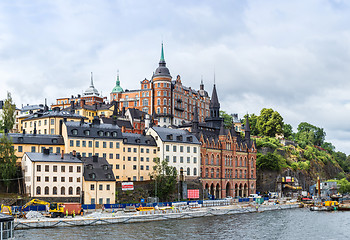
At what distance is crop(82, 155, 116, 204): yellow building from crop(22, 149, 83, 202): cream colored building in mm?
1525

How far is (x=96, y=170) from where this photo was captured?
3802 inches

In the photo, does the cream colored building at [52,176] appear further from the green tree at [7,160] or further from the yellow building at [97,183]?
the green tree at [7,160]

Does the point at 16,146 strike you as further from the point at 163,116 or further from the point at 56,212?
the point at 163,116

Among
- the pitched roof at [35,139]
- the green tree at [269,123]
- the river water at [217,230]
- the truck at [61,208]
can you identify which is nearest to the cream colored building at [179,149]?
the river water at [217,230]

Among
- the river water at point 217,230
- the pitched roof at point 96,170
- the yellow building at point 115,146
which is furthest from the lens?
the yellow building at point 115,146

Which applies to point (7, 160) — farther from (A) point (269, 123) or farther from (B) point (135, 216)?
(A) point (269, 123)

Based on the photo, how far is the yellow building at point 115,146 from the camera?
10506 centimetres

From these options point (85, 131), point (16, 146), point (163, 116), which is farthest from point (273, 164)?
point (16, 146)

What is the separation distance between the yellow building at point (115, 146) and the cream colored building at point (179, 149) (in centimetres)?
216

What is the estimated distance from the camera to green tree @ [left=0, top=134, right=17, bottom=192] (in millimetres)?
92125

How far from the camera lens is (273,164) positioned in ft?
515

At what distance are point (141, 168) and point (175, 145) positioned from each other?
10.8 meters

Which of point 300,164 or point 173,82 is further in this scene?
point 173,82

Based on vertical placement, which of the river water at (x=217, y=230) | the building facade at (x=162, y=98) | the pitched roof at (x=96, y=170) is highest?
the building facade at (x=162, y=98)
